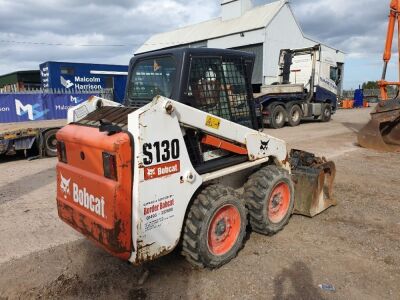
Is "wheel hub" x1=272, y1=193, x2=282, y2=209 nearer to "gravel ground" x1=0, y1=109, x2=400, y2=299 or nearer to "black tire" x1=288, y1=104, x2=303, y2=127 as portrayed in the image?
"gravel ground" x1=0, y1=109, x2=400, y2=299

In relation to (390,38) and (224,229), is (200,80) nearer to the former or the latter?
(224,229)

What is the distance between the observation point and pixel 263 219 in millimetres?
4117

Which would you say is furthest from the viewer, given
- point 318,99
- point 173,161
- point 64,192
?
point 318,99

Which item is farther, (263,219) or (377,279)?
(263,219)

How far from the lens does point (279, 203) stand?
4.49 meters

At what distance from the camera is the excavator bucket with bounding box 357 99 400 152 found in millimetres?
9289

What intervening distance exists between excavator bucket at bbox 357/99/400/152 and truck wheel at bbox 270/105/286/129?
5.54 m

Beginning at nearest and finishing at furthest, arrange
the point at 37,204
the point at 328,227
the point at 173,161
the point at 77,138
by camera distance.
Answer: the point at 173,161 → the point at 77,138 → the point at 328,227 → the point at 37,204

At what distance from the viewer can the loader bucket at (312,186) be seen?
4770mm

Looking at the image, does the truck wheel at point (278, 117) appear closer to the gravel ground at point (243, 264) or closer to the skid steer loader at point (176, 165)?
the gravel ground at point (243, 264)

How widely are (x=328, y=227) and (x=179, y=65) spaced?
2926 mm

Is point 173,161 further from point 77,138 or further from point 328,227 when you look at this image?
point 328,227

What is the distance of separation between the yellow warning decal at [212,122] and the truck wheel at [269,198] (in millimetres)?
1016

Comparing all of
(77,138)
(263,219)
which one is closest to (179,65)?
(77,138)
